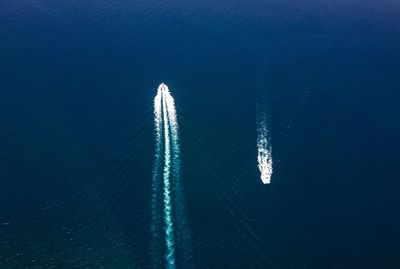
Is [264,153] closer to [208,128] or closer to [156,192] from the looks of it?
[208,128]

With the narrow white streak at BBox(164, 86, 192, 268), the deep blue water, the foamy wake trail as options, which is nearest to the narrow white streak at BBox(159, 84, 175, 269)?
the foamy wake trail

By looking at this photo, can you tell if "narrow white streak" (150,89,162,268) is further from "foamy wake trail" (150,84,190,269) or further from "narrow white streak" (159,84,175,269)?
"narrow white streak" (159,84,175,269)

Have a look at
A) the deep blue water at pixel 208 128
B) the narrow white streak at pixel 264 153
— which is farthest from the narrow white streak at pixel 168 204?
the narrow white streak at pixel 264 153

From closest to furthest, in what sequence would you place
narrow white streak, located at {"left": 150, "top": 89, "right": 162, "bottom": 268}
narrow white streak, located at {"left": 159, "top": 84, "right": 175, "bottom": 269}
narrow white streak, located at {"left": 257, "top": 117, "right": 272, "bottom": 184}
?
narrow white streak, located at {"left": 159, "top": 84, "right": 175, "bottom": 269}
narrow white streak, located at {"left": 150, "top": 89, "right": 162, "bottom": 268}
narrow white streak, located at {"left": 257, "top": 117, "right": 272, "bottom": 184}

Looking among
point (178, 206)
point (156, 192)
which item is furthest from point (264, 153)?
point (156, 192)

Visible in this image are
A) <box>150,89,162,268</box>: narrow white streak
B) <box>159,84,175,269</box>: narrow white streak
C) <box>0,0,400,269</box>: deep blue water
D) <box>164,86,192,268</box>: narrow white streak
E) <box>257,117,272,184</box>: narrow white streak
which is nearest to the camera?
<box>159,84,175,269</box>: narrow white streak

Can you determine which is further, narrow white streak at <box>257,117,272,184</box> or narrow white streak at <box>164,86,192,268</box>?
narrow white streak at <box>257,117,272,184</box>

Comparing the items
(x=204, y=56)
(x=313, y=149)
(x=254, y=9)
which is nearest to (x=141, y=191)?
(x=313, y=149)
